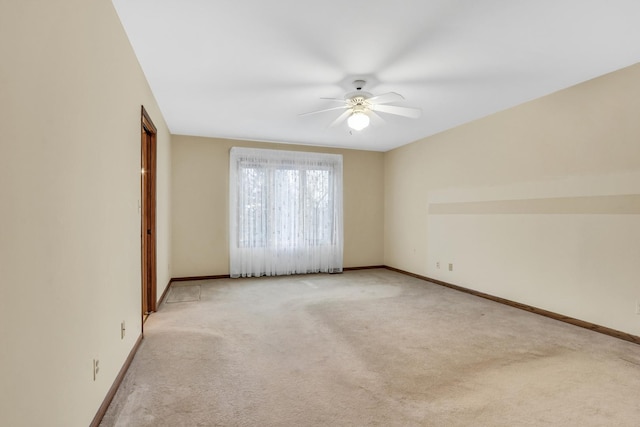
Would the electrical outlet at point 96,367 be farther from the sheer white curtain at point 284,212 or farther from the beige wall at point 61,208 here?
the sheer white curtain at point 284,212

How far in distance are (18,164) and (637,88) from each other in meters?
4.40

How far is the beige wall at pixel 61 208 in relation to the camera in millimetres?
1058

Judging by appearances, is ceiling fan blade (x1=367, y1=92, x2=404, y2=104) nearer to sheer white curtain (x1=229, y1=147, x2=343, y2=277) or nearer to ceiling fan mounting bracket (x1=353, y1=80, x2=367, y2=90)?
ceiling fan mounting bracket (x1=353, y1=80, x2=367, y2=90)

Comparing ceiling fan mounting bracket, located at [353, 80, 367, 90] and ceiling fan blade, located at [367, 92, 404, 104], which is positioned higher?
ceiling fan mounting bracket, located at [353, 80, 367, 90]

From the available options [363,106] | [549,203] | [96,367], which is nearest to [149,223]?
[96,367]

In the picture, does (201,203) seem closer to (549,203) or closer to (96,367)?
(96,367)

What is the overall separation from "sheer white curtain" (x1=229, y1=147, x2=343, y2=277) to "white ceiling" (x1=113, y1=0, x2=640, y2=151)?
5.93ft

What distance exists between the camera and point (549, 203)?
148 inches

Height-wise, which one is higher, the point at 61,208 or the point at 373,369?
the point at 61,208

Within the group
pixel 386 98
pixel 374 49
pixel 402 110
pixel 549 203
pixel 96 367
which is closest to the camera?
pixel 96 367

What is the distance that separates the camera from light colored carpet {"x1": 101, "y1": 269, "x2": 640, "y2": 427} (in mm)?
1937

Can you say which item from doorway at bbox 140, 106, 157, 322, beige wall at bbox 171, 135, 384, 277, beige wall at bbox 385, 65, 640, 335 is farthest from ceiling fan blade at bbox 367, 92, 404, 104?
beige wall at bbox 171, 135, 384, 277

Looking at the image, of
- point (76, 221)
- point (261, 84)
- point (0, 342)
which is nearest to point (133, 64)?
point (261, 84)

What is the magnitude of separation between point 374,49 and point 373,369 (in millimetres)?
2489
